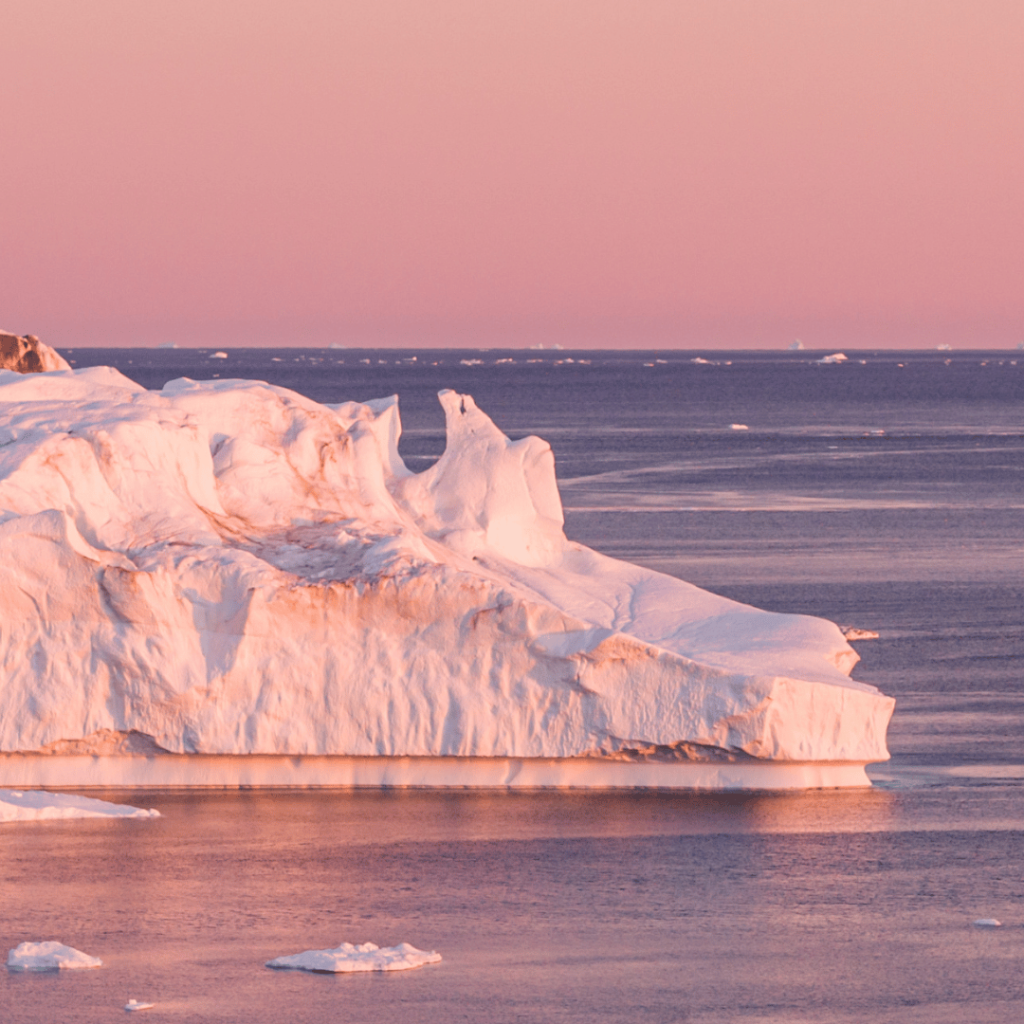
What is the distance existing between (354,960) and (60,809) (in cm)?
552

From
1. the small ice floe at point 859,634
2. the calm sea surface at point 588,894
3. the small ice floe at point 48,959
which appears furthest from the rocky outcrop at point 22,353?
the small ice floe at point 48,959

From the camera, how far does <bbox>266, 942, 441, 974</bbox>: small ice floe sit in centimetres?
1412

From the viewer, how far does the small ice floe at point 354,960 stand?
14.1 metres

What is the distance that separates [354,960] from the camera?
46.5 feet

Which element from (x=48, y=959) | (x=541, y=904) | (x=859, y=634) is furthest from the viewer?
(x=859, y=634)

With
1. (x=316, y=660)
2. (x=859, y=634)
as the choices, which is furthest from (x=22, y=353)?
(x=316, y=660)

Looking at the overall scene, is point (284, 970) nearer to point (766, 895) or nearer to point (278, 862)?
point (278, 862)

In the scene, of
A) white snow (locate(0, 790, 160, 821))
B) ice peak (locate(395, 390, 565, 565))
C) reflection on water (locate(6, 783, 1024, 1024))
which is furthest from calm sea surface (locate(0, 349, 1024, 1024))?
ice peak (locate(395, 390, 565, 565))

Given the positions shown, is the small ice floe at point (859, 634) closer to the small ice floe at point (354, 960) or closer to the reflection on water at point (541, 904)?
the reflection on water at point (541, 904)

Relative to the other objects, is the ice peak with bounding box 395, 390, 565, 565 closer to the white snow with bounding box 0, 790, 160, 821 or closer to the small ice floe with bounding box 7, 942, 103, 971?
the white snow with bounding box 0, 790, 160, 821

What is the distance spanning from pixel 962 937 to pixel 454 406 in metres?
11.0

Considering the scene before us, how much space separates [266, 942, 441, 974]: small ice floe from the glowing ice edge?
15.8 ft

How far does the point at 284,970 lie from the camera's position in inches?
554

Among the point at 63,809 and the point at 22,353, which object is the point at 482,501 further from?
the point at 22,353
